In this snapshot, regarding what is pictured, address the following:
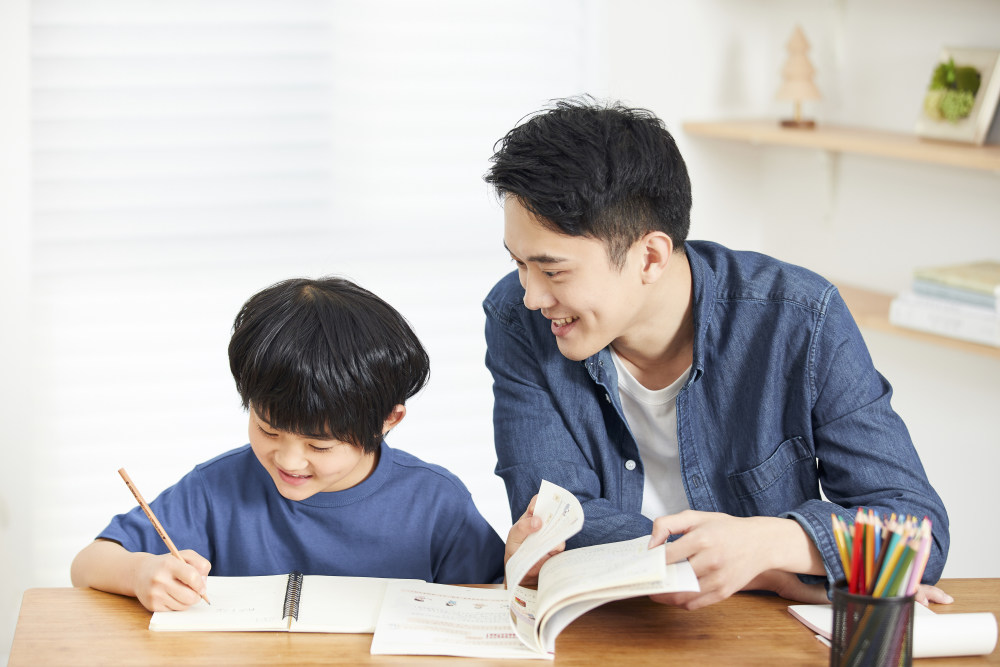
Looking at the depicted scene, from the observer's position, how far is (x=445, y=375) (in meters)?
2.93

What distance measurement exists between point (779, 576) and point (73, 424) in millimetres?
1998

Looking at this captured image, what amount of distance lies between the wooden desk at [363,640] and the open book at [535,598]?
2cm

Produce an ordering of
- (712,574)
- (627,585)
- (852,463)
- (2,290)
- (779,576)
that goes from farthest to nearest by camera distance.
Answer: (2,290) < (852,463) < (779,576) < (712,574) < (627,585)

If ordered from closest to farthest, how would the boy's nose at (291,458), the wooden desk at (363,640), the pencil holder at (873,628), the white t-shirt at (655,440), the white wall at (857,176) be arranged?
the pencil holder at (873,628) → the wooden desk at (363,640) → the boy's nose at (291,458) → the white t-shirt at (655,440) → the white wall at (857,176)

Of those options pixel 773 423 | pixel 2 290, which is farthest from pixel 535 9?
pixel 773 423

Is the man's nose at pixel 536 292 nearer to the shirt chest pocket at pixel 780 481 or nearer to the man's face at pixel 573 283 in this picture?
the man's face at pixel 573 283

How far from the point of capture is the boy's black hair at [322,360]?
1.34 meters

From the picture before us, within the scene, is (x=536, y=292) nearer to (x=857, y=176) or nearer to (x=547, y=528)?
(x=547, y=528)

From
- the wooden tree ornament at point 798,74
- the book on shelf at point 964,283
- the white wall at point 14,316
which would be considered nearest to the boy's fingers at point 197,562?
the white wall at point 14,316

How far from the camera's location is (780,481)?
1.49 meters

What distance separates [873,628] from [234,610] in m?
0.71

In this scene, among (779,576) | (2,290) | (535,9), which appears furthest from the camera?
(535,9)

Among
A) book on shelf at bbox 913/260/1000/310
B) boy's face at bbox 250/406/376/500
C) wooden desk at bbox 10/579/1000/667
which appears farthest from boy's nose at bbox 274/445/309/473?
book on shelf at bbox 913/260/1000/310

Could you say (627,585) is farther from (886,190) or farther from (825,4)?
(825,4)
